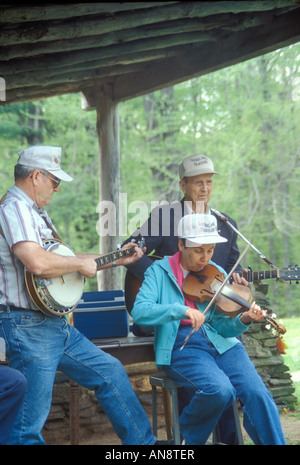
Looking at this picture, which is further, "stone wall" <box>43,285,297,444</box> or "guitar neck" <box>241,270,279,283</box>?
"stone wall" <box>43,285,297,444</box>

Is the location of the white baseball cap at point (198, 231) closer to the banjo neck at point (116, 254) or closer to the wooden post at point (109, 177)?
the banjo neck at point (116, 254)

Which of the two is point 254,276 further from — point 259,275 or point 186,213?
point 186,213

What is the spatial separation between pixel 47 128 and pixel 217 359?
12274 millimetres

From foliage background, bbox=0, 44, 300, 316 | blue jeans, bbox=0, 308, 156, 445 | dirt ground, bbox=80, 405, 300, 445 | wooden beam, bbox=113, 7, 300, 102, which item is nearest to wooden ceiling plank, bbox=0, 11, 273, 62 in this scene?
wooden beam, bbox=113, 7, 300, 102

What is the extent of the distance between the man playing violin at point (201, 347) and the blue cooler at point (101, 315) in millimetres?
770

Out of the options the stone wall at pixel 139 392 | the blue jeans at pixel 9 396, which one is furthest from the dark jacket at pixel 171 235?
the blue jeans at pixel 9 396

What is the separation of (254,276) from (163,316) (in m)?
1.44

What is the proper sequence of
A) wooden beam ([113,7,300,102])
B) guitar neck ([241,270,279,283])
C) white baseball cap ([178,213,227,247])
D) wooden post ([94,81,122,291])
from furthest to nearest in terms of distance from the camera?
1. wooden post ([94,81,122,291])
2. wooden beam ([113,7,300,102])
3. guitar neck ([241,270,279,283])
4. white baseball cap ([178,213,227,247])

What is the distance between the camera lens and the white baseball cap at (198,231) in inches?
146

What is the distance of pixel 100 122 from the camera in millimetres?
6824

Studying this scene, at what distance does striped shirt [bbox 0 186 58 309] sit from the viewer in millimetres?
3330

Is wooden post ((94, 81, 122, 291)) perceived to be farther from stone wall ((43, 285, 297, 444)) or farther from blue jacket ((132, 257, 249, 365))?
blue jacket ((132, 257, 249, 365))
